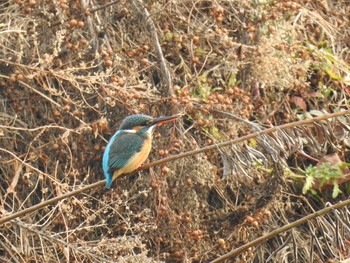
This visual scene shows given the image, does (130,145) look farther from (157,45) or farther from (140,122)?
(157,45)

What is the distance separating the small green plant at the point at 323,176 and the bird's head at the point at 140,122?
106 cm

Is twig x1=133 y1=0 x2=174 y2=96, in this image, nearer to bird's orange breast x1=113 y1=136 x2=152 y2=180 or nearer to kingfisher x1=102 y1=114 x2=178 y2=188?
kingfisher x1=102 y1=114 x2=178 y2=188

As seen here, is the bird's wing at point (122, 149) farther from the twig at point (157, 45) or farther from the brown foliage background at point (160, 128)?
the twig at point (157, 45)

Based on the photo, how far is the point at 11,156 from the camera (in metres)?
5.11

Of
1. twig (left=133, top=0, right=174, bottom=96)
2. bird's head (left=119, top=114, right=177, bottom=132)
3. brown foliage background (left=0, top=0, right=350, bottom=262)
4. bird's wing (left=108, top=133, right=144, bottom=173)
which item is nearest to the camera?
bird's wing (left=108, top=133, right=144, bottom=173)

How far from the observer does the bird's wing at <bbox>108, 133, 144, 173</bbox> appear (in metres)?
4.40

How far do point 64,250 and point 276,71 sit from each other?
1.62 metres

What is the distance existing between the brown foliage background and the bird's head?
0.58 ft

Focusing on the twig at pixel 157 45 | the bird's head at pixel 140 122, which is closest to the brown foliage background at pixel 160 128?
the twig at pixel 157 45

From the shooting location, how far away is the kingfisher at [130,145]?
4402 mm

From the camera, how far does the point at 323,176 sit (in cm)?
521

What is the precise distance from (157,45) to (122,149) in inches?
38.6

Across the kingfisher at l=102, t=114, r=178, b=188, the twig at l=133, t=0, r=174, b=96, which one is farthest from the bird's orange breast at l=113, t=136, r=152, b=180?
the twig at l=133, t=0, r=174, b=96

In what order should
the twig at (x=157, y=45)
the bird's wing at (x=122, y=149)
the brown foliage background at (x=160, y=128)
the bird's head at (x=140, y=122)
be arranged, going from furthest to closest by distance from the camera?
the twig at (x=157, y=45) → the brown foliage background at (x=160, y=128) → the bird's head at (x=140, y=122) → the bird's wing at (x=122, y=149)
